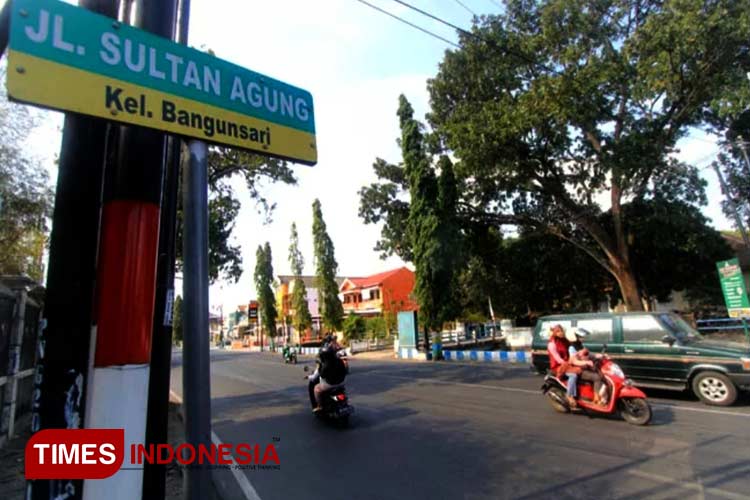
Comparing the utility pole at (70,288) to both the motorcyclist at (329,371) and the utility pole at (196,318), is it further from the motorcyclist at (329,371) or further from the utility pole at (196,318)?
the motorcyclist at (329,371)

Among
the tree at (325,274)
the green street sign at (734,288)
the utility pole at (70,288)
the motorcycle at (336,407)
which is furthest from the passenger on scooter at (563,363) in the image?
the tree at (325,274)

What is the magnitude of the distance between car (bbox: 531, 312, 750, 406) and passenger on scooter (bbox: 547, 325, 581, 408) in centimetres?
217

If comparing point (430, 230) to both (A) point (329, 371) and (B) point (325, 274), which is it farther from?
(B) point (325, 274)

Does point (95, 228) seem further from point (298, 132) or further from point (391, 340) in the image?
point (391, 340)

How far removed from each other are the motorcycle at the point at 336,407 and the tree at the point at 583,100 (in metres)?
13.3

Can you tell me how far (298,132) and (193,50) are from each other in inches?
25.2

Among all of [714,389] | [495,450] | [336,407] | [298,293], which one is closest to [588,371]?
[495,450]

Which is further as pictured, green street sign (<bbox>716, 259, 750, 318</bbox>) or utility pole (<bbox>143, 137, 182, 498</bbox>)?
green street sign (<bbox>716, 259, 750, 318</bbox>)

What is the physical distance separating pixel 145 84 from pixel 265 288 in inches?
1937

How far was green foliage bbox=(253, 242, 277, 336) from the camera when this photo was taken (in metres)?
48.8

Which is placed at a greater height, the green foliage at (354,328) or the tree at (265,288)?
the tree at (265,288)

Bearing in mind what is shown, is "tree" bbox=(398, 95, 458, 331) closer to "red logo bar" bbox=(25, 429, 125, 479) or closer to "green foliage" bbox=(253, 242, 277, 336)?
"red logo bar" bbox=(25, 429, 125, 479)

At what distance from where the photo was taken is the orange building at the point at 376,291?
5019 centimetres

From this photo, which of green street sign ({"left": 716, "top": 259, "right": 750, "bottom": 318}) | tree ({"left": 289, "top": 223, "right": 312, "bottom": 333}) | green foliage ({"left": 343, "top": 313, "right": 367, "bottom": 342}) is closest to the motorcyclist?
green street sign ({"left": 716, "top": 259, "right": 750, "bottom": 318})
